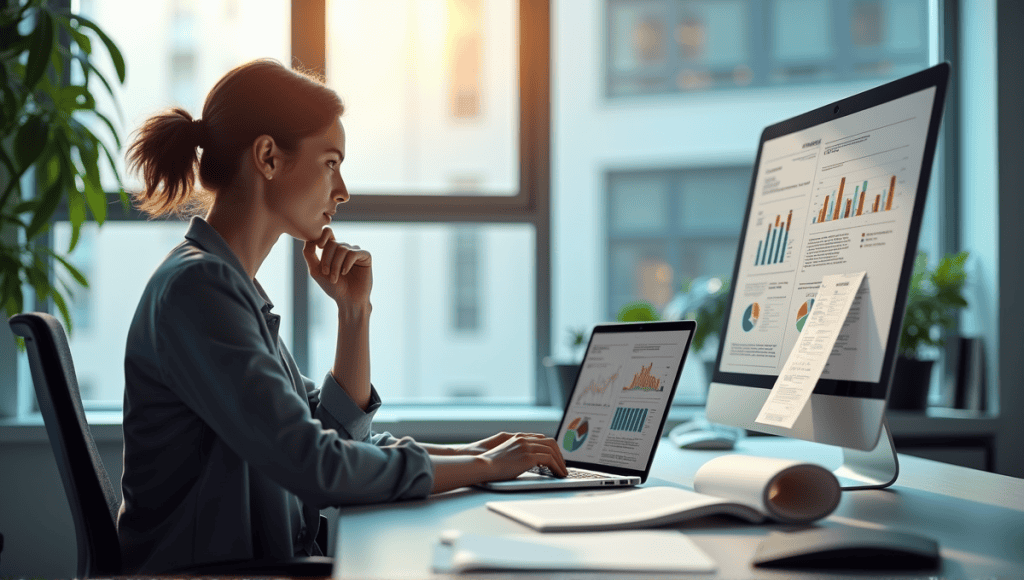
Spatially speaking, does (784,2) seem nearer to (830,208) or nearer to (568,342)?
(568,342)

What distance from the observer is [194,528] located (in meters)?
0.96

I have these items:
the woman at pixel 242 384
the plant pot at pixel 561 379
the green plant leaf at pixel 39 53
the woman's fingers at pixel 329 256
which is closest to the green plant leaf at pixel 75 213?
the green plant leaf at pixel 39 53

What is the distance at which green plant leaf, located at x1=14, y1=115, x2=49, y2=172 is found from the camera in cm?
177

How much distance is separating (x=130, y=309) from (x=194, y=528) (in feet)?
6.23

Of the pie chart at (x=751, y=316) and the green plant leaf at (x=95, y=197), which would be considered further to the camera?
the green plant leaf at (x=95, y=197)

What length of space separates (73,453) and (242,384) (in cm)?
26

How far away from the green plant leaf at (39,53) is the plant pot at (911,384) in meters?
2.50

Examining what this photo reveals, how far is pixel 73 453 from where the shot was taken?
931 millimetres

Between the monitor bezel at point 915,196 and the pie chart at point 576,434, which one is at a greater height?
the monitor bezel at point 915,196

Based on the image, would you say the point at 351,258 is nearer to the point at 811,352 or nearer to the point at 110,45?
the point at 811,352

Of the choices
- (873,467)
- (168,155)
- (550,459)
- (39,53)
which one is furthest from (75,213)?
(873,467)

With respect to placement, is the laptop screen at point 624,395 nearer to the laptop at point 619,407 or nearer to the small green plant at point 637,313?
the laptop at point 619,407

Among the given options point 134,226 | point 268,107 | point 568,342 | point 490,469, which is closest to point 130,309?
point 134,226

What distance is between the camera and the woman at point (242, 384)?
0.88 metres
